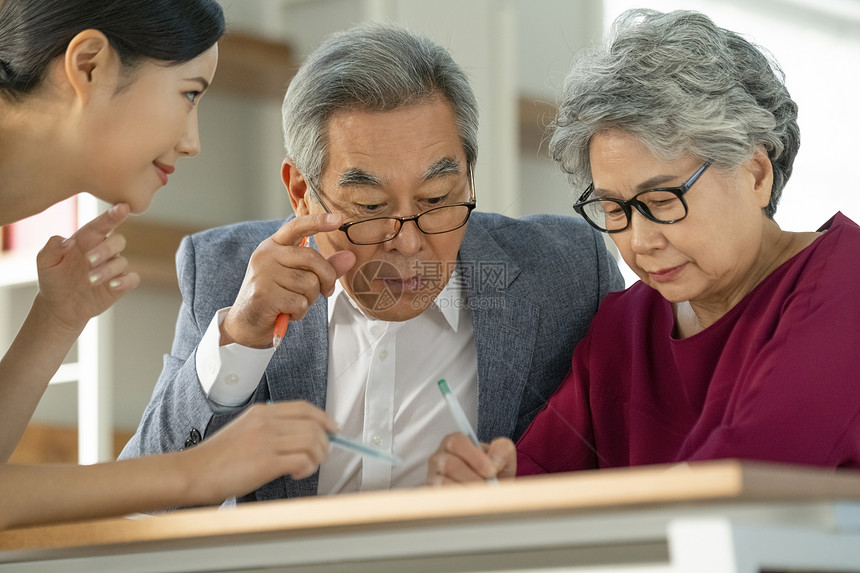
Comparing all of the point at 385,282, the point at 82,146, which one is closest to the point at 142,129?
the point at 82,146

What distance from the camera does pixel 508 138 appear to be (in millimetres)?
1319

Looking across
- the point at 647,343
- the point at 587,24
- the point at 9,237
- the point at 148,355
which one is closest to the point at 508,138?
the point at 587,24

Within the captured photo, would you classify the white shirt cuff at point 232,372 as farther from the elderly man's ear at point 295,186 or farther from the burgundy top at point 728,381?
the burgundy top at point 728,381

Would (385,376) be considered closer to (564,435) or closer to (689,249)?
(564,435)

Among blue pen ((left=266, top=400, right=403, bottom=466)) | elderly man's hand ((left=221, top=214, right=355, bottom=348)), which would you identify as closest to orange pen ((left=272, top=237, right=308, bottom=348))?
elderly man's hand ((left=221, top=214, right=355, bottom=348))

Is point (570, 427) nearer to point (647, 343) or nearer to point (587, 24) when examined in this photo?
point (647, 343)

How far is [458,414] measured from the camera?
115 cm

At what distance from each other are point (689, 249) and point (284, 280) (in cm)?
49

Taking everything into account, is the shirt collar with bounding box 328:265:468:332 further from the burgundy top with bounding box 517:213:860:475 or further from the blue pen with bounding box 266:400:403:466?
the blue pen with bounding box 266:400:403:466

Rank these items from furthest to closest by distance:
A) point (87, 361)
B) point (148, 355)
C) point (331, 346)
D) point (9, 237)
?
1. point (9, 237)
2. point (87, 361)
3. point (148, 355)
4. point (331, 346)

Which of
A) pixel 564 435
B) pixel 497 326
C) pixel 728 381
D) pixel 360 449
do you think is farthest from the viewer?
pixel 497 326

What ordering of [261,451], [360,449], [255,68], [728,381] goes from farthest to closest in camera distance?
[255,68]
[728,381]
[360,449]
[261,451]

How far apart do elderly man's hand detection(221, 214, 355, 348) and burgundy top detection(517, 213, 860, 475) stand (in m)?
0.32

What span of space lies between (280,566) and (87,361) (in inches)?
64.9
